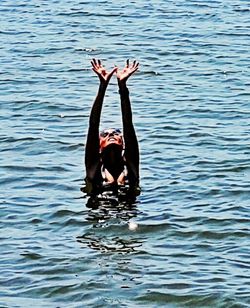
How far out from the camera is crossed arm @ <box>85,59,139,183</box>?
536 inches

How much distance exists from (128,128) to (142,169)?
1.65 meters

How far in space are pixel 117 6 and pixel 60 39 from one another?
5300 millimetres

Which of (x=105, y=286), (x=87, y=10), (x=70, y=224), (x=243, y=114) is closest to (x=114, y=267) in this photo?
(x=105, y=286)

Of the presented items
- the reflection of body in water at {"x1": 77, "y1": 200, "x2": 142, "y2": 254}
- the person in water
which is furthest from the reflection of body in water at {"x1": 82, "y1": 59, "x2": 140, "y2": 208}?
the reflection of body in water at {"x1": 77, "y1": 200, "x2": 142, "y2": 254}

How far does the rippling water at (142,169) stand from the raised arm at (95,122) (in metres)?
0.55

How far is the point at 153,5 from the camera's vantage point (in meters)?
30.1

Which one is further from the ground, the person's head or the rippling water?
the person's head

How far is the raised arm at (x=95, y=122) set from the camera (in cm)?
1359

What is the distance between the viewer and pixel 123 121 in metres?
13.9

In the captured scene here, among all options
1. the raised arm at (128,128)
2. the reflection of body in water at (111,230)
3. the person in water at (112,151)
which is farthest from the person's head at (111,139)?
the reflection of body in water at (111,230)

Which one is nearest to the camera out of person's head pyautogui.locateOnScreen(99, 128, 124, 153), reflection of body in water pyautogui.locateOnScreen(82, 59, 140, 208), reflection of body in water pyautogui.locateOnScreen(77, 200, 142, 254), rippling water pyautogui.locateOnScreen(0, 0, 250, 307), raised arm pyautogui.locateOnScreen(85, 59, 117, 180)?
rippling water pyautogui.locateOnScreen(0, 0, 250, 307)

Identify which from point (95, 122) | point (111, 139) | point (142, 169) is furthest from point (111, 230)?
point (142, 169)

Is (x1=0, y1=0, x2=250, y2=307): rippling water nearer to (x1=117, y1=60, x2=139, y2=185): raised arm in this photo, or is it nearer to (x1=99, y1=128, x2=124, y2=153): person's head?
(x1=117, y1=60, x2=139, y2=185): raised arm

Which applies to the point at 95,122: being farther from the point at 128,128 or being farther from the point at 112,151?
the point at 112,151
